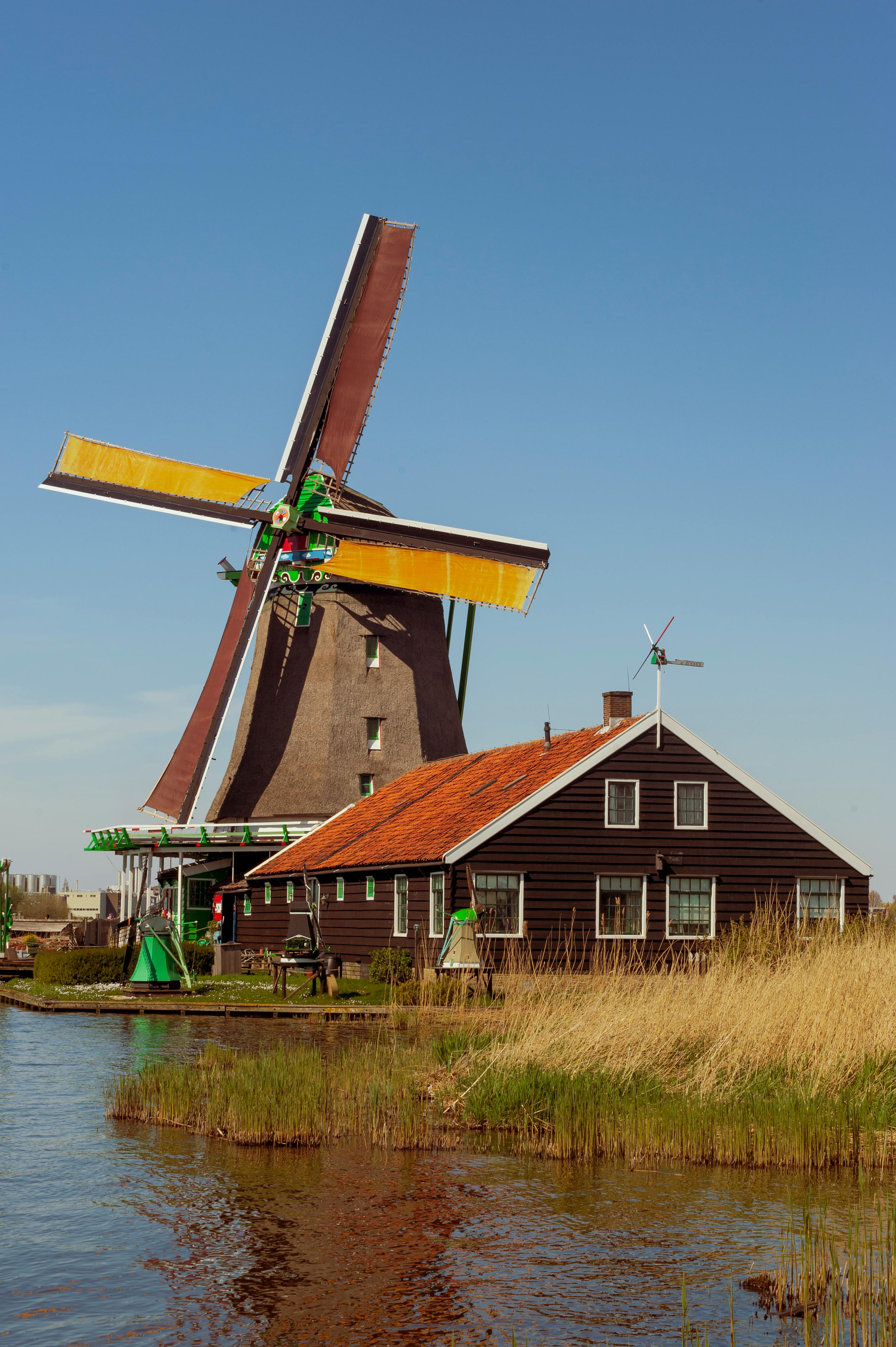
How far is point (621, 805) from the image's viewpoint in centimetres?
2741

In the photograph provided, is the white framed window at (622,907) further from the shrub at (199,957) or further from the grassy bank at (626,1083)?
the grassy bank at (626,1083)

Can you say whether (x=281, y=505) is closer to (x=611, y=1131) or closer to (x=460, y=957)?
(x=460, y=957)

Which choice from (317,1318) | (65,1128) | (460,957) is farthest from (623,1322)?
(460,957)

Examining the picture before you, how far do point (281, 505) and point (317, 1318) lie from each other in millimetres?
30338

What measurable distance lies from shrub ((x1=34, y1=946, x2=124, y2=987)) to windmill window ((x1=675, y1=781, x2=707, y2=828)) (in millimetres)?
13096

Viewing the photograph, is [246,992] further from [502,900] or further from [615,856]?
[615,856]

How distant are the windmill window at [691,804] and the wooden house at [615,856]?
2 centimetres

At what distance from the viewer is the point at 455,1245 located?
9117mm

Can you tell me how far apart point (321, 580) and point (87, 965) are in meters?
11.4

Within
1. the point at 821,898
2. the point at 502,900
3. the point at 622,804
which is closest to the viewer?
the point at 502,900

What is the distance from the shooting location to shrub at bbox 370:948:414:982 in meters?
27.0

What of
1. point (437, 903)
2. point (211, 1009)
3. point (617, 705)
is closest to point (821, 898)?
point (617, 705)

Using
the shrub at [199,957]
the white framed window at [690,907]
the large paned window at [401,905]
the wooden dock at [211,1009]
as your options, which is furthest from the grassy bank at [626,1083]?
the shrub at [199,957]

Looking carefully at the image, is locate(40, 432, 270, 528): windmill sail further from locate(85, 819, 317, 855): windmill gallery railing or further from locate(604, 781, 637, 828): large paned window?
locate(604, 781, 637, 828): large paned window
